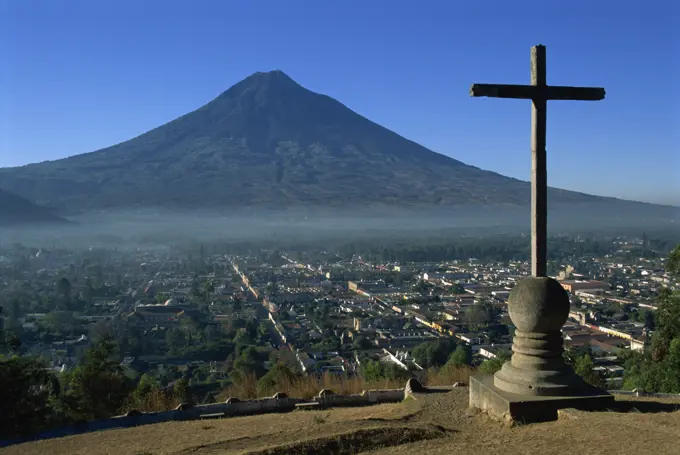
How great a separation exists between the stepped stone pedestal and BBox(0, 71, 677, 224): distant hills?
3321 inches

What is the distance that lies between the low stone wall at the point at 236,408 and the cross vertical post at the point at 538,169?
2.57m

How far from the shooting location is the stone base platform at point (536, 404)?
6512 millimetres

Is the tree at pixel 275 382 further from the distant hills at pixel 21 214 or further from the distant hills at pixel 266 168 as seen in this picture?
the distant hills at pixel 266 168

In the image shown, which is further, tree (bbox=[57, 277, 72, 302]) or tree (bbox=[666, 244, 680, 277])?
tree (bbox=[57, 277, 72, 302])

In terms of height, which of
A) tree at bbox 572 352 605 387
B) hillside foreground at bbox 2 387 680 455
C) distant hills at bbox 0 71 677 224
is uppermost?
distant hills at bbox 0 71 677 224

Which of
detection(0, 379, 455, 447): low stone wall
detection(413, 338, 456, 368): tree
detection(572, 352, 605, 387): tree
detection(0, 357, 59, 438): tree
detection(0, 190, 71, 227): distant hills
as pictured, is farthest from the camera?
detection(0, 190, 71, 227): distant hills

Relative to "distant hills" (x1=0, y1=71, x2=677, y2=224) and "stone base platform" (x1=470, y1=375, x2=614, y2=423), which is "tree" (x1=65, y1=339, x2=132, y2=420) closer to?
"stone base platform" (x1=470, y1=375, x2=614, y2=423)

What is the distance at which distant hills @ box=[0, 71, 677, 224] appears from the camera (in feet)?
308

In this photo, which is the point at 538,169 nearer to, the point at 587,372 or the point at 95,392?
the point at 587,372

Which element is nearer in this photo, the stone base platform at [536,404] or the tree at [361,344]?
the stone base platform at [536,404]

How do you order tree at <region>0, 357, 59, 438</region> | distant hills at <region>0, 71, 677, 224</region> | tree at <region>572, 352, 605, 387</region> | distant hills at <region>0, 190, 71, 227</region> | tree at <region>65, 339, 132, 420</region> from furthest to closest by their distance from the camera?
distant hills at <region>0, 71, 677, 224</region>, distant hills at <region>0, 190, 71, 227</region>, tree at <region>65, 339, 132, 420</region>, tree at <region>572, 352, 605, 387</region>, tree at <region>0, 357, 59, 438</region>

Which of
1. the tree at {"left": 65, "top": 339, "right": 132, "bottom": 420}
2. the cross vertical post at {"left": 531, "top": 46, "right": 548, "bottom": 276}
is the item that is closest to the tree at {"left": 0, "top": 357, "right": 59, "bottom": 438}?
the tree at {"left": 65, "top": 339, "right": 132, "bottom": 420}

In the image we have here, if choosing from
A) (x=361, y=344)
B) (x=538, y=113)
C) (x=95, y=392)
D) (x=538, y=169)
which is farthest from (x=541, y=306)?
(x=361, y=344)

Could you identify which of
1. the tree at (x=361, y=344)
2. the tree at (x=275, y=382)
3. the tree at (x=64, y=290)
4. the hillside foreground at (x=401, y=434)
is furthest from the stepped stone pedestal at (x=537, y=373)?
the tree at (x=64, y=290)
